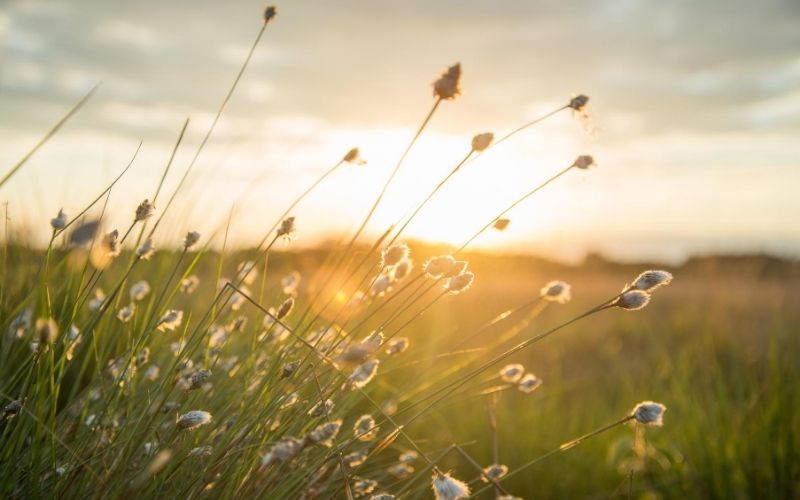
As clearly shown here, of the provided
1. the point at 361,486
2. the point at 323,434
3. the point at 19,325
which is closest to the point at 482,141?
the point at 323,434

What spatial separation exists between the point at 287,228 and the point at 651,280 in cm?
97

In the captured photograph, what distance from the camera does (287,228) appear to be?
1978 millimetres

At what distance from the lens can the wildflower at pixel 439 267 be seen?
1.76 meters

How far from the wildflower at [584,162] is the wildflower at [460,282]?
0.41 meters

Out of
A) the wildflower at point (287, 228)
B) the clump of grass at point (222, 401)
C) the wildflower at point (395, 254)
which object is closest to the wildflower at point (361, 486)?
the clump of grass at point (222, 401)

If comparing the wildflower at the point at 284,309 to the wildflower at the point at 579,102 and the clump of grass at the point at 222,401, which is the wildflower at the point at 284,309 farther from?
the wildflower at the point at 579,102

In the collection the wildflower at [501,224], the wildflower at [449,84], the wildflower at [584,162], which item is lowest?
the wildflower at [501,224]

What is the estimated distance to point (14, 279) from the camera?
11.0 ft

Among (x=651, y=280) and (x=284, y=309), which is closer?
(x=651, y=280)

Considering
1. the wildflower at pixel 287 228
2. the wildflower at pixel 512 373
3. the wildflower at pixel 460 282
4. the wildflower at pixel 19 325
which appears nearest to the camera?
the wildflower at pixel 460 282

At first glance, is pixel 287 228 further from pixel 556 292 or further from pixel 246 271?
pixel 556 292

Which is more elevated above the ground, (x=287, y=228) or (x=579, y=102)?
(x=579, y=102)

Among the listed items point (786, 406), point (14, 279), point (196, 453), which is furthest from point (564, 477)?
point (14, 279)

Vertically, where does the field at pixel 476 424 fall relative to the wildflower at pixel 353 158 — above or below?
below
